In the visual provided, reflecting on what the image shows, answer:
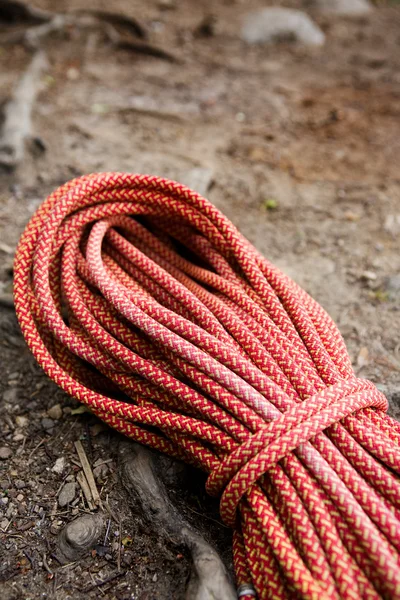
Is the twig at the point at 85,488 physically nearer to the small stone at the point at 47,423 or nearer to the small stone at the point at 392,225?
the small stone at the point at 47,423

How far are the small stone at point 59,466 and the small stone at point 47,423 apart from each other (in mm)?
118

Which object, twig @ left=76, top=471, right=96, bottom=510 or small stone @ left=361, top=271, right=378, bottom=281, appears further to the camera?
small stone @ left=361, top=271, right=378, bottom=281

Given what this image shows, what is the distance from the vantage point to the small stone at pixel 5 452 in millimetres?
1527

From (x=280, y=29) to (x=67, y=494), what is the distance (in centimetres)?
394

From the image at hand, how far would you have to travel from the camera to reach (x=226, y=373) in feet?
4.25

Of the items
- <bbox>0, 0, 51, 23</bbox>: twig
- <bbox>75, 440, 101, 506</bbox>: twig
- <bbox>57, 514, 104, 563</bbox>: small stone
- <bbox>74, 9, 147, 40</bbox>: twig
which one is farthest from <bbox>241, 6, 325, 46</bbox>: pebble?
<bbox>57, 514, 104, 563</bbox>: small stone

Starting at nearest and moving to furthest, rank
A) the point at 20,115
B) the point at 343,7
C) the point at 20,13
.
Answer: the point at 20,115 < the point at 20,13 < the point at 343,7

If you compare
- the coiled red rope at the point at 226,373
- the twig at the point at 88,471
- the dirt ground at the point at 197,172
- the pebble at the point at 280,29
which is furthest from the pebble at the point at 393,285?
the pebble at the point at 280,29

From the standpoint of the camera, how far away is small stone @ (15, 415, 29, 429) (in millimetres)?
1623

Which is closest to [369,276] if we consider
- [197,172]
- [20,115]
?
[197,172]

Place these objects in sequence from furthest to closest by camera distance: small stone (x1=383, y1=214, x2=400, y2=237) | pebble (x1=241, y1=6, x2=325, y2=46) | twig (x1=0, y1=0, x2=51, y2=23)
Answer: pebble (x1=241, y1=6, x2=325, y2=46) < twig (x1=0, y1=0, x2=51, y2=23) < small stone (x1=383, y1=214, x2=400, y2=237)

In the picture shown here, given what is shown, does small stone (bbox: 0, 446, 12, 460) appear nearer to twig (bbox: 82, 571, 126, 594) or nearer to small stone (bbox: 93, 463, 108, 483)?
small stone (bbox: 93, 463, 108, 483)

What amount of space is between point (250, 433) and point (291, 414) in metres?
0.10

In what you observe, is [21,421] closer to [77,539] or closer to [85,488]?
[85,488]
